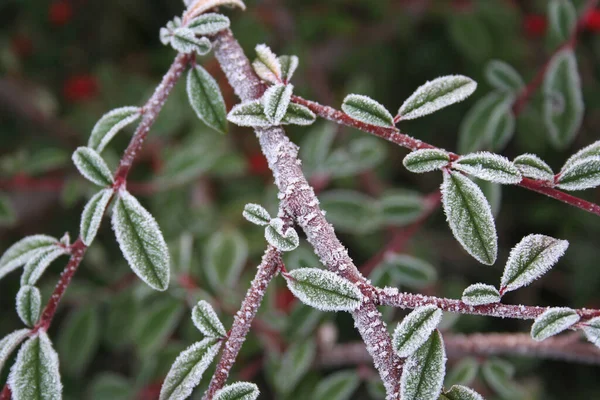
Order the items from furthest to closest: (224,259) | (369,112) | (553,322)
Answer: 1. (224,259)
2. (369,112)
3. (553,322)

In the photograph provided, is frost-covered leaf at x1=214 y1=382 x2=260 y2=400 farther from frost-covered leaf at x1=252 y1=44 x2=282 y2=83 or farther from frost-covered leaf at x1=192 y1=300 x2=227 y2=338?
frost-covered leaf at x1=252 y1=44 x2=282 y2=83

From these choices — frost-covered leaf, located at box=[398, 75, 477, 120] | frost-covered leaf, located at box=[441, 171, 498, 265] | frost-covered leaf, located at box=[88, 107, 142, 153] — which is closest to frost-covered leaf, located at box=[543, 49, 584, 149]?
frost-covered leaf, located at box=[398, 75, 477, 120]

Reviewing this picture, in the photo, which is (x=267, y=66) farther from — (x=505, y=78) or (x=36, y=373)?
(x=505, y=78)

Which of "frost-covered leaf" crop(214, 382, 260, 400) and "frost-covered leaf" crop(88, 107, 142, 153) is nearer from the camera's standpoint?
"frost-covered leaf" crop(214, 382, 260, 400)

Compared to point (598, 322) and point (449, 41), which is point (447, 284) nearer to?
point (449, 41)

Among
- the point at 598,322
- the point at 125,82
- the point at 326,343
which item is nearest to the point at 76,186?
the point at 125,82

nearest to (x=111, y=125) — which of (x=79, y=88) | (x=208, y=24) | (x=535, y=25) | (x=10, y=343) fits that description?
(x=208, y=24)

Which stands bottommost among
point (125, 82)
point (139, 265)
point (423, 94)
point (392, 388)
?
point (392, 388)
